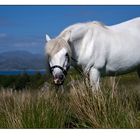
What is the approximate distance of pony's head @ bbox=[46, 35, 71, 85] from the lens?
525 centimetres

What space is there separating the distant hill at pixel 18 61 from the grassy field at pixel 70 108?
0.52 metres

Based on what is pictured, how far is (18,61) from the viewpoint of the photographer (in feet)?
19.0

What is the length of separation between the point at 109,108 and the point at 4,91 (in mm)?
1256

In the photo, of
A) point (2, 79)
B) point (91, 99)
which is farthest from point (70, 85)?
point (2, 79)

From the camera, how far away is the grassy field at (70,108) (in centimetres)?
480

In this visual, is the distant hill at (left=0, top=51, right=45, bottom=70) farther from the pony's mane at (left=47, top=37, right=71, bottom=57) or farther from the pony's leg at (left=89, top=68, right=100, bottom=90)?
the pony's leg at (left=89, top=68, right=100, bottom=90)

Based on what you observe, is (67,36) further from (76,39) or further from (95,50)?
(95,50)

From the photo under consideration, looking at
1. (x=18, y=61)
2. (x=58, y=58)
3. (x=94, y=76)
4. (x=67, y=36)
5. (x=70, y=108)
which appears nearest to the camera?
(x=70, y=108)

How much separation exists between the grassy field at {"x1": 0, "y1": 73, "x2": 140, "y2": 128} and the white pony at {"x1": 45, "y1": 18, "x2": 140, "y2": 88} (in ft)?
0.86

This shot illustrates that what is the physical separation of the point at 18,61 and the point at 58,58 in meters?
0.70

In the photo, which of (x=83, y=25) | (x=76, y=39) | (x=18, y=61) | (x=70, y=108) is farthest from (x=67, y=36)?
(x=70, y=108)

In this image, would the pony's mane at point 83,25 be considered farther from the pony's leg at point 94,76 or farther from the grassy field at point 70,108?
the grassy field at point 70,108
